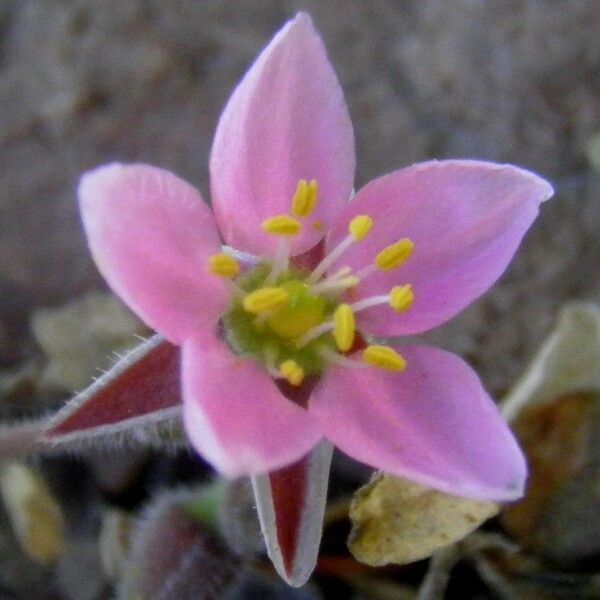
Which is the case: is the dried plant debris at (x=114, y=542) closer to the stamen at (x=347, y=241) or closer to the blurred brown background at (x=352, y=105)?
the blurred brown background at (x=352, y=105)

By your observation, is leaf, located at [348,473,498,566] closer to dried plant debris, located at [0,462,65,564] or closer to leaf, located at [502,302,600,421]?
leaf, located at [502,302,600,421]

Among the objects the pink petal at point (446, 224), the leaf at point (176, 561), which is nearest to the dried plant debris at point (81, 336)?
the leaf at point (176, 561)

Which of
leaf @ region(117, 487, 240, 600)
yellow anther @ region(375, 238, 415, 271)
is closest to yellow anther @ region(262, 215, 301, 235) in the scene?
yellow anther @ region(375, 238, 415, 271)

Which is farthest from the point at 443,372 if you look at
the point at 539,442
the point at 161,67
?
the point at 161,67

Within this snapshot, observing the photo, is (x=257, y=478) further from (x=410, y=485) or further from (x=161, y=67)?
(x=161, y=67)

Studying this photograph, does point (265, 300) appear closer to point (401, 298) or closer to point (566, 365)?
point (401, 298)

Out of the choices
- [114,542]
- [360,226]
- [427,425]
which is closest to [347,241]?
[360,226]
